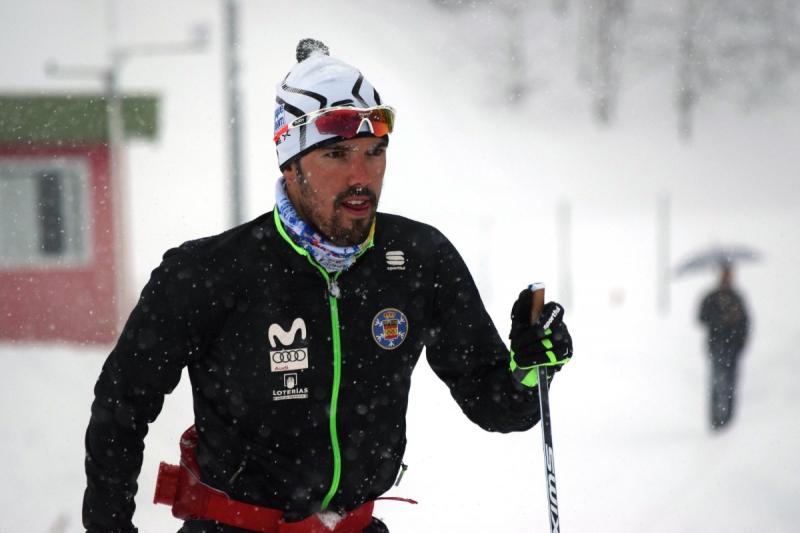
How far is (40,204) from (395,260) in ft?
34.3

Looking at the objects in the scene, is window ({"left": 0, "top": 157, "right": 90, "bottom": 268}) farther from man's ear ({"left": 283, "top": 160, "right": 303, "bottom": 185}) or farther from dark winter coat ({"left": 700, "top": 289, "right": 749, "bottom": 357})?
man's ear ({"left": 283, "top": 160, "right": 303, "bottom": 185})

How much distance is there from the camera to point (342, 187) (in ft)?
7.36

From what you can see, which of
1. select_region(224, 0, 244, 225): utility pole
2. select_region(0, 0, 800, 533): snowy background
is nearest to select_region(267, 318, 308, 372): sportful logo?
select_region(0, 0, 800, 533): snowy background

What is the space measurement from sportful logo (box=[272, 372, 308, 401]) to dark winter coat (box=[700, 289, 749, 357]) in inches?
283

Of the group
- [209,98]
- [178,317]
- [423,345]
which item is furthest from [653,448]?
[209,98]

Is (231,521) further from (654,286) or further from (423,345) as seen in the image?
(654,286)

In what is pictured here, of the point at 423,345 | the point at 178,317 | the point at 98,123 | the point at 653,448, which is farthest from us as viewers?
the point at 98,123

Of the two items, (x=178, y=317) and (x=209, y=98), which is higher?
(x=209, y=98)

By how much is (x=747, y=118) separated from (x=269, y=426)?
3056cm

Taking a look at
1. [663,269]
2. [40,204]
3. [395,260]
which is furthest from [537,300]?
[663,269]

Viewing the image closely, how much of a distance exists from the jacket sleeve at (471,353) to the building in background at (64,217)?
9136 mm

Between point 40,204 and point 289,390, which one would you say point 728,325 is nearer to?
point 289,390

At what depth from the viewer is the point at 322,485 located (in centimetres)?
227

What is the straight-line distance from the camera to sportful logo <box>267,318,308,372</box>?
7.36ft
